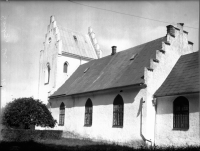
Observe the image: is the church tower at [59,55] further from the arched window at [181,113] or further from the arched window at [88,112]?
the arched window at [181,113]

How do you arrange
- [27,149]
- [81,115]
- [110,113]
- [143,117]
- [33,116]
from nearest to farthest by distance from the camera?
[27,149] < [143,117] < [110,113] < [33,116] < [81,115]

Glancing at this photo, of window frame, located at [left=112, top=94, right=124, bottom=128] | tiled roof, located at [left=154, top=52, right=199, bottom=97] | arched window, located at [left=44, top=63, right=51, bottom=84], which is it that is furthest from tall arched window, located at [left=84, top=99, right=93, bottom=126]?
arched window, located at [left=44, top=63, right=51, bottom=84]

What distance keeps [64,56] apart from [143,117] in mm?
18373

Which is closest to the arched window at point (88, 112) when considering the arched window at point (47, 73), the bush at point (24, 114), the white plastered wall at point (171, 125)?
the bush at point (24, 114)

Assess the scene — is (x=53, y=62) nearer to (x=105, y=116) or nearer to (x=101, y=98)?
(x=101, y=98)

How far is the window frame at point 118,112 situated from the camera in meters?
20.6

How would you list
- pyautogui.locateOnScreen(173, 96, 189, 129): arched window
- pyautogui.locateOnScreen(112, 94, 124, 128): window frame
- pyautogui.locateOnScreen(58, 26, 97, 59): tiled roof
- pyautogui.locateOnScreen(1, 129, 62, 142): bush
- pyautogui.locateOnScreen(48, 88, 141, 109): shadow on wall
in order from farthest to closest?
pyautogui.locateOnScreen(58, 26, 97, 59): tiled roof, pyautogui.locateOnScreen(1, 129, 62, 142): bush, pyautogui.locateOnScreen(112, 94, 124, 128): window frame, pyautogui.locateOnScreen(48, 88, 141, 109): shadow on wall, pyautogui.locateOnScreen(173, 96, 189, 129): arched window

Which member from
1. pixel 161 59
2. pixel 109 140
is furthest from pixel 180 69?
pixel 109 140

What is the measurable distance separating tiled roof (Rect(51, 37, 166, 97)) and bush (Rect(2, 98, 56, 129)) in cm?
409

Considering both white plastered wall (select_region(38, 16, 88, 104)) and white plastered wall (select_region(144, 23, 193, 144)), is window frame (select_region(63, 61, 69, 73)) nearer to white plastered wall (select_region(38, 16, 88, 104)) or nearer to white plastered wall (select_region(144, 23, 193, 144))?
white plastered wall (select_region(38, 16, 88, 104))

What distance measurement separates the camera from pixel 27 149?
10.4 m

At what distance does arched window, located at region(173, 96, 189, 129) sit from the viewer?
Result: 55.3 feet

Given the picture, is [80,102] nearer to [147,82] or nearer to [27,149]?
[147,82]

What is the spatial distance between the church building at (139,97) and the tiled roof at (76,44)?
5.73 m
